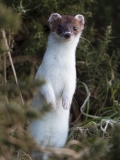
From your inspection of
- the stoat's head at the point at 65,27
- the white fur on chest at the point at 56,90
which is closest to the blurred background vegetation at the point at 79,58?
the white fur on chest at the point at 56,90

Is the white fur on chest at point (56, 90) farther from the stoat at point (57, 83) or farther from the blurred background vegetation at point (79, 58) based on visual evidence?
the blurred background vegetation at point (79, 58)

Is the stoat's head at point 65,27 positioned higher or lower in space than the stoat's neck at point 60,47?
higher

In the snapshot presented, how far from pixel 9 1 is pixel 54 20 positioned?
1.36 m

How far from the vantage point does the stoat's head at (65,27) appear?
3869 mm

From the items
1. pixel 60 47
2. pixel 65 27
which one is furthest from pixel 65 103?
pixel 65 27

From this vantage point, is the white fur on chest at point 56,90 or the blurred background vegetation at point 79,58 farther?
the blurred background vegetation at point 79,58

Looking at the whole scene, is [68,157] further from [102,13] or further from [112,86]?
[102,13]

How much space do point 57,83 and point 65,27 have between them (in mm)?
456

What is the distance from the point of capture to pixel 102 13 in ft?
19.9

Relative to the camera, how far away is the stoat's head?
12.7 feet

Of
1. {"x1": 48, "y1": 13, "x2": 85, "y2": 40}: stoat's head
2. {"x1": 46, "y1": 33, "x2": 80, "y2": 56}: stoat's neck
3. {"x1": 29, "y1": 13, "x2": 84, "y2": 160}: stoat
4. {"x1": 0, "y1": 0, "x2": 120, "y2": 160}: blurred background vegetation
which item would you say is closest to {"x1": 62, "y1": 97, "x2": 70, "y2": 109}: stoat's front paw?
{"x1": 29, "y1": 13, "x2": 84, "y2": 160}: stoat

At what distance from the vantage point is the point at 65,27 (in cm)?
393

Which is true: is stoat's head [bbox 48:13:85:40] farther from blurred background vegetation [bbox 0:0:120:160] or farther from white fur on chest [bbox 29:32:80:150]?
blurred background vegetation [bbox 0:0:120:160]

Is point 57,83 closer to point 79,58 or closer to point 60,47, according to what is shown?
point 60,47
